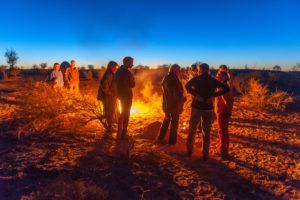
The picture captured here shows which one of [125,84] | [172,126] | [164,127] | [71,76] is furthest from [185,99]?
[71,76]

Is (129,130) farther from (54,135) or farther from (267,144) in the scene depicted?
(267,144)

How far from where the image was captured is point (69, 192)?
4.16 meters

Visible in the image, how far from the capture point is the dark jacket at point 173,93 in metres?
6.28

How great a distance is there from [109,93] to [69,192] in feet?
11.8

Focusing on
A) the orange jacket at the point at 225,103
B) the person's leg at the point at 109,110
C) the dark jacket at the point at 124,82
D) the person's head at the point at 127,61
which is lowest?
the person's leg at the point at 109,110

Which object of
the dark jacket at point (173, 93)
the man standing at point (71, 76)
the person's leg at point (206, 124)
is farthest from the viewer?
the man standing at point (71, 76)

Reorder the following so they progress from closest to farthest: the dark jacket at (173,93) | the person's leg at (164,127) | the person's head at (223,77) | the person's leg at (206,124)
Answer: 1. the person's leg at (206,124)
2. the person's head at (223,77)
3. the dark jacket at (173,93)
4. the person's leg at (164,127)

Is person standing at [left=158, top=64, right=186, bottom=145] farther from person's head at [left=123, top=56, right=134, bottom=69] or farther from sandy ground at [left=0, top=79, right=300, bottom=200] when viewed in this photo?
person's head at [left=123, top=56, right=134, bottom=69]

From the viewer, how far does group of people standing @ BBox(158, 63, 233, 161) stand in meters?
5.50

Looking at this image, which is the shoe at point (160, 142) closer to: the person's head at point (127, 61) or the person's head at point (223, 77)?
the person's head at point (127, 61)

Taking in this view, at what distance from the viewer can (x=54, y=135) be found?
24.0ft

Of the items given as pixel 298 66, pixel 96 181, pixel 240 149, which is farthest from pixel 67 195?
pixel 298 66

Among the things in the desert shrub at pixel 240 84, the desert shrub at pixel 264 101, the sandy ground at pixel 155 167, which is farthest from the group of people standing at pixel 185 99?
the desert shrub at pixel 240 84

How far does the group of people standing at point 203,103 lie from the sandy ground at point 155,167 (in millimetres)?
413
